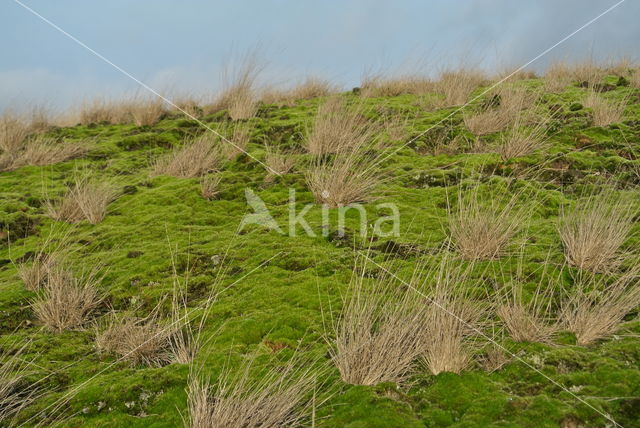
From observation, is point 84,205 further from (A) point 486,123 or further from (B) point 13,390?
(A) point 486,123

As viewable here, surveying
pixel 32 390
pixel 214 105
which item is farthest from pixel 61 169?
pixel 32 390

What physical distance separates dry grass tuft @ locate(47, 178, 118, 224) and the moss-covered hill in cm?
13

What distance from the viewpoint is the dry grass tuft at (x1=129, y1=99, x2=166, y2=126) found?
1153cm

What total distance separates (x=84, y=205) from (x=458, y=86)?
24.9 feet

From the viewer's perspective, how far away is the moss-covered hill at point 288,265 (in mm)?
2748

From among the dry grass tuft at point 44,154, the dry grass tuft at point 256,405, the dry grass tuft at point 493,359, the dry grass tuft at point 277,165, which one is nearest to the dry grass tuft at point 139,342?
the dry grass tuft at point 256,405

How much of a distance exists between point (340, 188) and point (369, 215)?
0.53m

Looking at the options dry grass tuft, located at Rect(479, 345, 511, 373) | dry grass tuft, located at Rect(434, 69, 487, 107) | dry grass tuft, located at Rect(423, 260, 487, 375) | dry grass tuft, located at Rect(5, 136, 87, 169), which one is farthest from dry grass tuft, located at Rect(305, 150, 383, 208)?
dry grass tuft, located at Rect(5, 136, 87, 169)

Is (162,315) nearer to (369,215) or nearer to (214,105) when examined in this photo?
(369,215)

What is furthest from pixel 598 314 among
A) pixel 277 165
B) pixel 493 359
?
pixel 277 165

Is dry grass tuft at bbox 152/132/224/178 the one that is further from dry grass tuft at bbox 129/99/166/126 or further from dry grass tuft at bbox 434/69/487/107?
dry grass tuft at bbox 434/69/487/107

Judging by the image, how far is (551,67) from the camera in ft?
45.0

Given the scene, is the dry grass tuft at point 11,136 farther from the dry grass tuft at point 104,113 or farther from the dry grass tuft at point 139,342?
the dry grass tuft at point 139,342

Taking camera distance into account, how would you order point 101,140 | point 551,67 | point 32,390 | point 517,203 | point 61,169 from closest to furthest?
1. point 32,390
2. point 517,203
3. point 61,169
4. point 101,140
5. point 551,67
